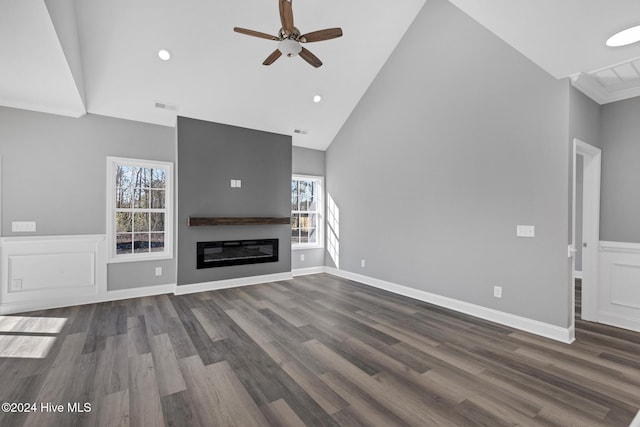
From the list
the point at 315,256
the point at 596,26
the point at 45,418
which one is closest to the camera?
the point at 45,418

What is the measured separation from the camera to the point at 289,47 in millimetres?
2893

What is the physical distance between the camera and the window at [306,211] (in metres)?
6.50

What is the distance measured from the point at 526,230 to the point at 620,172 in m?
1.40

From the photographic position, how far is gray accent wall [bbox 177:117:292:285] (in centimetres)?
501

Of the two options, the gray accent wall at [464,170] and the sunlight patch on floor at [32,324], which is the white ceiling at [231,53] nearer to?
the gray accent wall at [464,170]

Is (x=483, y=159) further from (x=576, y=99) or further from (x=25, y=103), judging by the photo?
(x=25, y=103)

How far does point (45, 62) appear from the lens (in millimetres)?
3033

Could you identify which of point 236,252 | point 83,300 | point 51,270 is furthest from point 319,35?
point 83,300

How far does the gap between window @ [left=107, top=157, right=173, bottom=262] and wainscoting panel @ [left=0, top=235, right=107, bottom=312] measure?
275 millimetres

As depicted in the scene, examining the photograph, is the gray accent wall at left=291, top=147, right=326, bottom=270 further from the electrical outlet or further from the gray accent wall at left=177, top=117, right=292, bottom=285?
the electrical outlet

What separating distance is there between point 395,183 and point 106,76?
4475 mm

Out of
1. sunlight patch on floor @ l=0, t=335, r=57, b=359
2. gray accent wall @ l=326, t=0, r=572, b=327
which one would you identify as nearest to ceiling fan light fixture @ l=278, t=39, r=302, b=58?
gray accent wall @ l=326, t=0, r=572, b=327

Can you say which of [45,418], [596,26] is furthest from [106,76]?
[596,26]

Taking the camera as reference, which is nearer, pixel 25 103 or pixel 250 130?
pixel 25 103
